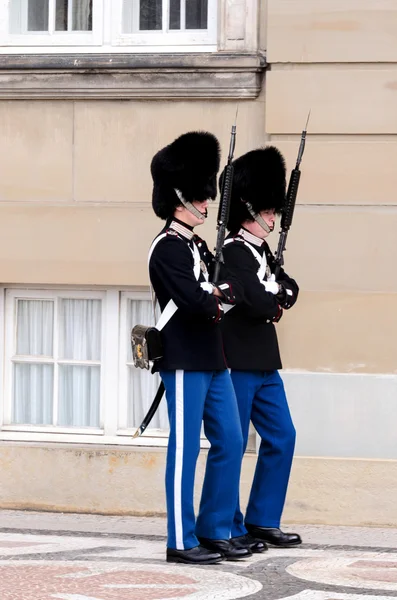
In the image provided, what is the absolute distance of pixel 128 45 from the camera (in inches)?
323

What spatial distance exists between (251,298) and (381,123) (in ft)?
5.67

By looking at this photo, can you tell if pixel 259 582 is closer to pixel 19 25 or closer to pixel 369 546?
pixel 369 546

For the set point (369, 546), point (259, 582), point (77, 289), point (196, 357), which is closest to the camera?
point (259, 582)

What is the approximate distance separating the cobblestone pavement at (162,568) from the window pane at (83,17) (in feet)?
9.68

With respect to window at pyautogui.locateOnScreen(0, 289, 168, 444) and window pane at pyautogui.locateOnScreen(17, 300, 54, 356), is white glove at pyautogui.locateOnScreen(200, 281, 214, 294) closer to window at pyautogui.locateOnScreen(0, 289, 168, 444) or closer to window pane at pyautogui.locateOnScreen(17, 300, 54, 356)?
window at pyautogui.locateOnScreen(0, 289, 168, 444)

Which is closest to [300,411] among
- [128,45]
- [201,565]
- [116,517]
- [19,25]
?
[116,517]

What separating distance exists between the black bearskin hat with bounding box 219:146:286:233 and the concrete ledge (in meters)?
1.64

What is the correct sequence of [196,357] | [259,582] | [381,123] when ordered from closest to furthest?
[259,582] → [196,357] → [381,123]

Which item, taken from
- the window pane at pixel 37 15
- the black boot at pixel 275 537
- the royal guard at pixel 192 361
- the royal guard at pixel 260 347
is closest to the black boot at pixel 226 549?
the royal guard at pixel 192 361

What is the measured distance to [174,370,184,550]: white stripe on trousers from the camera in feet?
20.5

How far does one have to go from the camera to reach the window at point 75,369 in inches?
327

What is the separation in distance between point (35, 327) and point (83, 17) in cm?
189

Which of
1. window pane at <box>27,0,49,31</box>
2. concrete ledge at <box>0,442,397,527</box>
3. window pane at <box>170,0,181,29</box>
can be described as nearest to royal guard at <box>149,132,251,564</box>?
concrete ledge at <box>0,442,397,527</box>

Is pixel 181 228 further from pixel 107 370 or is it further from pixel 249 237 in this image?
pixel 107 370
